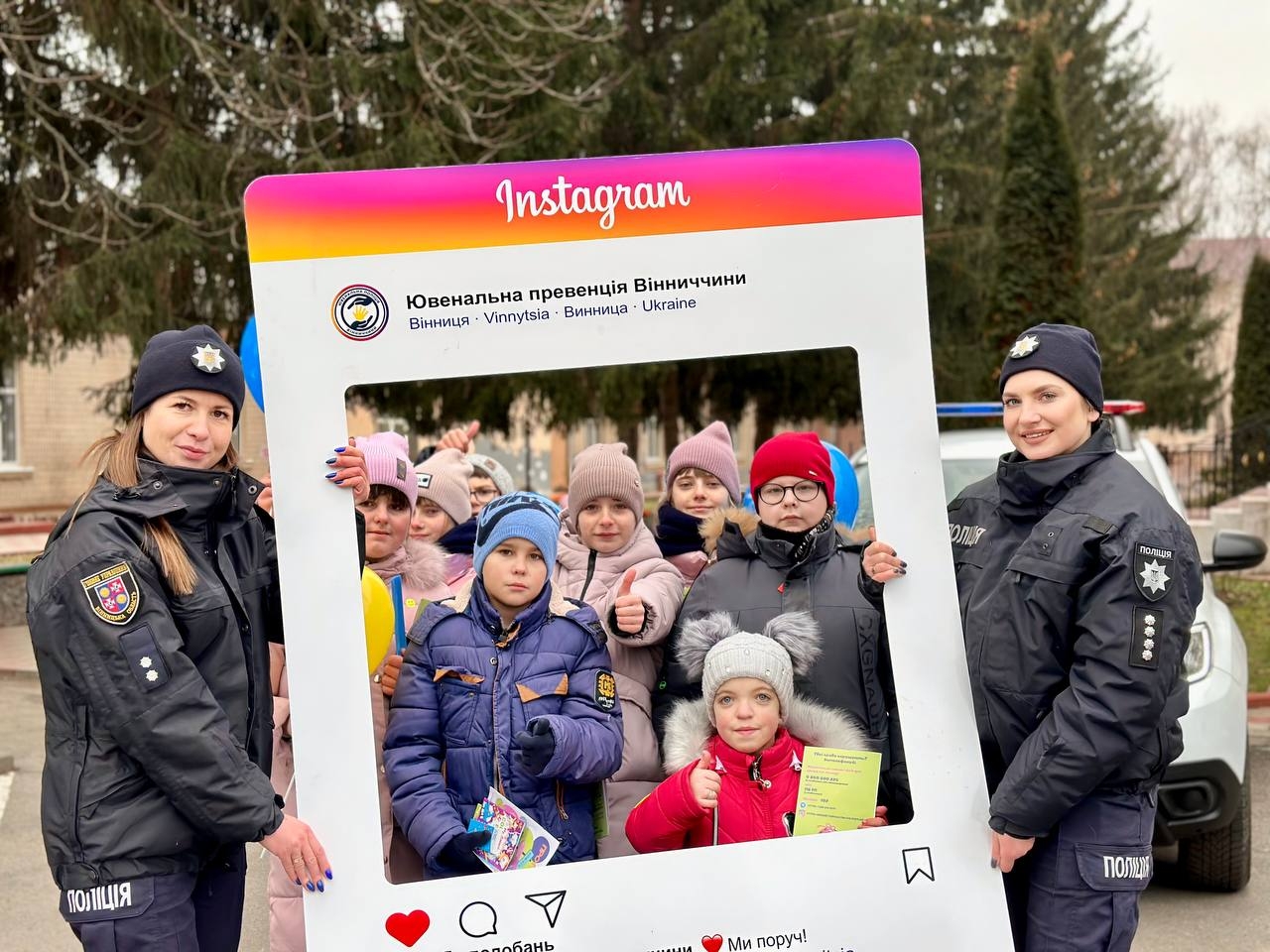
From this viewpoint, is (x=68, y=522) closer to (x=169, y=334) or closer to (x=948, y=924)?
(x=169, y=334)

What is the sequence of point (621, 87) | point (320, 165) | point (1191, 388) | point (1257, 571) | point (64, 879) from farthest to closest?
point (1191, 388)
point (621, 87)
point (1257, 571)
point (320, 165)
point (64, 879)

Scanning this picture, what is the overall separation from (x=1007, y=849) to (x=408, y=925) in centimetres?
126

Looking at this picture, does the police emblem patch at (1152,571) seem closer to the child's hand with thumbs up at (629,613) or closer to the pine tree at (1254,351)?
the child's hand with thumbs up at (629,613)

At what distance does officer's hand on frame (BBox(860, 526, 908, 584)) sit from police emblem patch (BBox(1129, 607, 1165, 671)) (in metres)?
0.48

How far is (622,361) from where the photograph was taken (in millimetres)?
2715

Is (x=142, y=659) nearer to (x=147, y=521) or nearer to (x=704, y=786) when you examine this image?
(x=147, y=521)

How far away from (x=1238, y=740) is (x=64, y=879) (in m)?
4.20

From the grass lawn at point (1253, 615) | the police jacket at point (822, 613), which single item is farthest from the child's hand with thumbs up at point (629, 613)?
the grass lawn at point (1253, 615)

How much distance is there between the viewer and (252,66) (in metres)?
12.2

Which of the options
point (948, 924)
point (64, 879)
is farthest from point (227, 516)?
point (948, 924)

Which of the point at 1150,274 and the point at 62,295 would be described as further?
the point at 1150,274

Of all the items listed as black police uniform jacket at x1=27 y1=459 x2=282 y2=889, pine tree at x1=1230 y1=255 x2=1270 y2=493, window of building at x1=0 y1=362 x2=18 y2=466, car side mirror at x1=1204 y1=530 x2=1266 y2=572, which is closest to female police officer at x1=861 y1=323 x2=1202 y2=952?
black police uniform jacket at x1=27 y1=459 x2=282 y2=889

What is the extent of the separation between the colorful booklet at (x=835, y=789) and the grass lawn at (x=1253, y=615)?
7401 millimetres

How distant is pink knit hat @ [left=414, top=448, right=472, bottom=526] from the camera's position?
4305 mm
